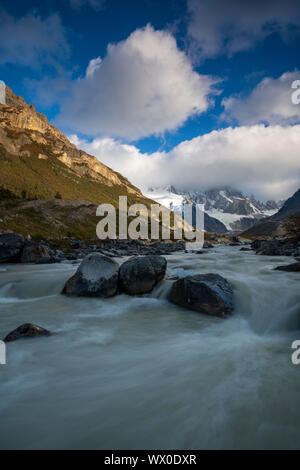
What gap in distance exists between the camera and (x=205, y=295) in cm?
722

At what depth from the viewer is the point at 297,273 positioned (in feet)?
37.0

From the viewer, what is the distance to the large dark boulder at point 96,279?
892 cm

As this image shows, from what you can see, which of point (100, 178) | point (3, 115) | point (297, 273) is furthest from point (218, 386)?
point (3, 115)

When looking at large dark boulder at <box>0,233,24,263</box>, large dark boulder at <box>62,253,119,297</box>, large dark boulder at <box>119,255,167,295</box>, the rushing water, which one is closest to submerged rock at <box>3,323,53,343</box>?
the rushing water

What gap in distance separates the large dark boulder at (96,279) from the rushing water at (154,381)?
167 centimetres

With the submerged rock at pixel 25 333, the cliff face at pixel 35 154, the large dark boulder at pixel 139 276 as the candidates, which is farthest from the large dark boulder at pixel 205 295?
the cliff face at pixel 35 154

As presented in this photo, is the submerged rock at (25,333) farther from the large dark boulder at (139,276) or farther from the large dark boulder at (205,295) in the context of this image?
the large dark boulder at (205,295)

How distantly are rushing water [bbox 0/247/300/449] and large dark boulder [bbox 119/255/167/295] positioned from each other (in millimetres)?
1792

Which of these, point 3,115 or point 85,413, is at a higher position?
point 3,115

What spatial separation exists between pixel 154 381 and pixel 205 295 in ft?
13.2

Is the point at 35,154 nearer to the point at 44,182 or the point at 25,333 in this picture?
the point at 44,182

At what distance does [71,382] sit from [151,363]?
4.80 feet
